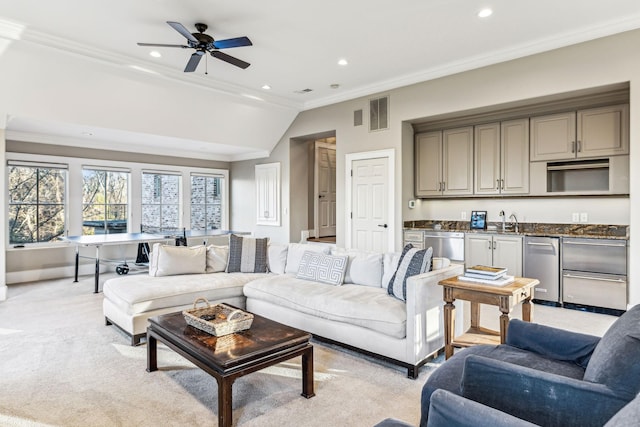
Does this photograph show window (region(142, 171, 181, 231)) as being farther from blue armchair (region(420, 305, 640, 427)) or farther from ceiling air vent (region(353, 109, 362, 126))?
blue armchair (region(420, 305, 640, 427))

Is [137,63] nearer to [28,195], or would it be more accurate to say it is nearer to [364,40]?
[364,40]

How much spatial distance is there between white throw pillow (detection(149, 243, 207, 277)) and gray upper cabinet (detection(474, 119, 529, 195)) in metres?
3.94

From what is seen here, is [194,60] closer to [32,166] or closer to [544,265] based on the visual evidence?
[32,166]

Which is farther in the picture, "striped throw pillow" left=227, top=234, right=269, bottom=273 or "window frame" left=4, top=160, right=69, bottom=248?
"window frame" left=4, top=160, right=69, bottom=248

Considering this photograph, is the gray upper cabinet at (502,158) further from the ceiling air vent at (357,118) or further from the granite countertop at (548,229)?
the ceiling air vent at (357,118)

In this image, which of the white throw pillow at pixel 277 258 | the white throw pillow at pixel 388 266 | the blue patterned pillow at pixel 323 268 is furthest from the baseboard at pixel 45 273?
the white throw pillow at pixel 388 266

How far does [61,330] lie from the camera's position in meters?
3.76

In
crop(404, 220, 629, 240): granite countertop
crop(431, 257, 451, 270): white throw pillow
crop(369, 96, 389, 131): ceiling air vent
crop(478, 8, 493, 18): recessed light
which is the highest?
crop(478, 8, 493, 18): recessed light

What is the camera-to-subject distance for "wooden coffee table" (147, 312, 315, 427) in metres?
2.10

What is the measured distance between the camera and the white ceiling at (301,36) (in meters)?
3.55

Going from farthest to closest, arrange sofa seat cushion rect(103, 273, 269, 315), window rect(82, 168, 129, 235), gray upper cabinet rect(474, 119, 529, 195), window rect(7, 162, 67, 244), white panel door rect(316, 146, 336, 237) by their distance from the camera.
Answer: white panel door rect(316, 146, 336, 237) → window rect(82, 168, 129, 235) → window rect(7, 162, 67, 244) → gray upper cabinet rect(474, 119, 529, 195) → sofa seat cushion rect(103, 273, 269, 315)

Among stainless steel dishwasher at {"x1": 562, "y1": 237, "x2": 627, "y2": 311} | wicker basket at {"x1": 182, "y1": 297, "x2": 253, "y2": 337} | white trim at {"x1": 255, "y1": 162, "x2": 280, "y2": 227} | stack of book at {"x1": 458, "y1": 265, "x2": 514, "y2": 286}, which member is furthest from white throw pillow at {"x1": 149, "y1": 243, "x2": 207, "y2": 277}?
stainless steel dishwasher at {"x1": 562, "y1": 237, "x2": 627, "y2": 311}

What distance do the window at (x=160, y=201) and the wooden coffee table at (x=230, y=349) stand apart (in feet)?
18.0

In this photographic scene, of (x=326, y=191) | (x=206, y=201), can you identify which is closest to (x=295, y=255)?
(x=326, y=191)
